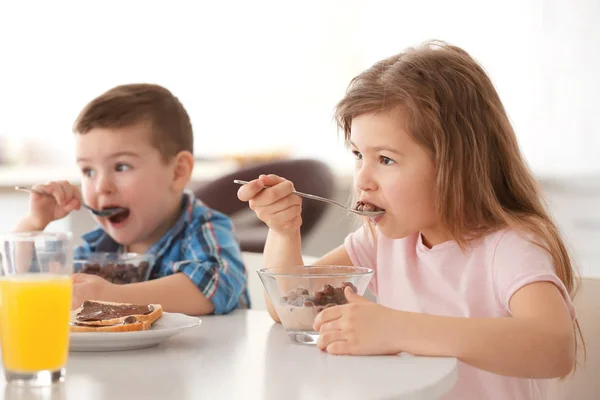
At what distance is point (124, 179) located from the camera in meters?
1.68

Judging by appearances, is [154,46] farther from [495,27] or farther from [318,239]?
[495,27]

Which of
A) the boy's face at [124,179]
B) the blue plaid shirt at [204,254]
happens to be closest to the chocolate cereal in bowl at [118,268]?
the blue plaid shirt at [204,254]

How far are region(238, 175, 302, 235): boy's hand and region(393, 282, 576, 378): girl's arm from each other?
32 cm

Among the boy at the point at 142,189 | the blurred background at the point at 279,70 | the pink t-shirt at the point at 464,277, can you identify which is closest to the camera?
the pink t-shirt at the point at 464,277

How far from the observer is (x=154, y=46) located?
4.48 metres

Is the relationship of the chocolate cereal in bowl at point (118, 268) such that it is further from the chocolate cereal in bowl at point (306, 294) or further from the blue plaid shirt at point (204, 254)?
the chocolate cereal in bowl at point (306, 294)

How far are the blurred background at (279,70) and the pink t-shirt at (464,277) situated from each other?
7.98ft

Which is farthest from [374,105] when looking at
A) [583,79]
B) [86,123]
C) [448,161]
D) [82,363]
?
[583,79]

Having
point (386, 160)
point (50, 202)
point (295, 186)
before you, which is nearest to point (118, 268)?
point (50, 202)

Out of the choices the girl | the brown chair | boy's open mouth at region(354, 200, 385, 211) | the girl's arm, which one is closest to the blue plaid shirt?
the girl

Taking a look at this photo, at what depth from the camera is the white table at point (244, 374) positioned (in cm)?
77

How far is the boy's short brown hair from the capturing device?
168 centimetres

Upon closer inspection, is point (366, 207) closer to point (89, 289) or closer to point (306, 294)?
point (306, 294)

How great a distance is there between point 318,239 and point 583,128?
147cm
